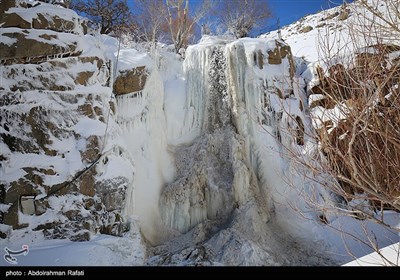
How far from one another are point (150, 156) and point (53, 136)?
8.33 feet

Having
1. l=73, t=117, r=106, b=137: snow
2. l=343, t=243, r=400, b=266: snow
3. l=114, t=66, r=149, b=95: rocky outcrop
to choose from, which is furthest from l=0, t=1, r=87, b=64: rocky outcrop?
l=343, t=243, r=400, b=266: snow

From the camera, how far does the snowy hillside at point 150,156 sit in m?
4.75

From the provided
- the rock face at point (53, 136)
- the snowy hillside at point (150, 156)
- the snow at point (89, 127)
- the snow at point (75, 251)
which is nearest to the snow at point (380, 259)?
the snowy hillside at point (150, 156)

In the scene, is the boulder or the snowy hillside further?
the boulder

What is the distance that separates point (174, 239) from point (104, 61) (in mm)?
4630

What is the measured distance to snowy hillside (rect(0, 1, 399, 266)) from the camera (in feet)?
15.6

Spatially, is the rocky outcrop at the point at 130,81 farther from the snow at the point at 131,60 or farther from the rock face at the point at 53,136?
the rock face at the point at 53,136

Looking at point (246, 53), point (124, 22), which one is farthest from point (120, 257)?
point (124, 22)

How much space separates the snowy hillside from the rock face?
0.07 feet

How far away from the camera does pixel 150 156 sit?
23.4 feet

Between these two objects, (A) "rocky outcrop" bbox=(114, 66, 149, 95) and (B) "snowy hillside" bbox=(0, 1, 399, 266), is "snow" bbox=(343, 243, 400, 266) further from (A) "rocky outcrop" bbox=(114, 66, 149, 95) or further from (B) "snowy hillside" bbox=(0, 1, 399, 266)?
(A) "rocky outcrop" bbox=(114, 66, 149, 95)

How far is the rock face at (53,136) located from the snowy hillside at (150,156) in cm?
2

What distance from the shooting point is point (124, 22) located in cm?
1316

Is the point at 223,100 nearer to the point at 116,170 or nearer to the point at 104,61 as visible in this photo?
the point at 104,61
